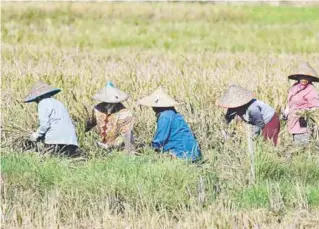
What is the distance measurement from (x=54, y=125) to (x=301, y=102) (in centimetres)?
243

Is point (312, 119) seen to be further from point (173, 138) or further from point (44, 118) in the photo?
point (44, 118)

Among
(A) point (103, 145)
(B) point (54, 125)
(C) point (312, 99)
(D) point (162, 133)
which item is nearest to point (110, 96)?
(A) point (103, 145)

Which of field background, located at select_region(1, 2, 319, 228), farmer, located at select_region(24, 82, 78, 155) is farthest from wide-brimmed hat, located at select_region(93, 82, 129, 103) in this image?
field background, located at select_region(1, 2, 319, 228)

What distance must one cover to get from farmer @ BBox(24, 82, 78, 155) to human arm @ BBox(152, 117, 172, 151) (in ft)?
2.51

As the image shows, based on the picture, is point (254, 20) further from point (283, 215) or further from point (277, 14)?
point (283, 215)

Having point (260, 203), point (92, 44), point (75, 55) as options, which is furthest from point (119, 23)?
point (260, 203)

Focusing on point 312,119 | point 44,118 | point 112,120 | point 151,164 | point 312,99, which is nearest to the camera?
point 151,164

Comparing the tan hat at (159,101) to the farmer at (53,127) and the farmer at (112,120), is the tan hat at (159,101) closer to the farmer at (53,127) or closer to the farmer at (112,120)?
the farmer at (112,120)

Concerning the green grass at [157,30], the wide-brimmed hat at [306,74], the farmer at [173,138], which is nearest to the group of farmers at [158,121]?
the farmer at [173,138]

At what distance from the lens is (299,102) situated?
7520mm

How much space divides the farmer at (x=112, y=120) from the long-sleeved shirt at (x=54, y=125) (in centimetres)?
30

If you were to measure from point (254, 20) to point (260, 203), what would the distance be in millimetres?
20809

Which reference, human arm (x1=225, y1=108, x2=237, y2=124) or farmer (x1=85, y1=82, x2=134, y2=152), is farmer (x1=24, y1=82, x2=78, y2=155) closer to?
farmer (x1=85, y1=82, x2=134, y2=152)

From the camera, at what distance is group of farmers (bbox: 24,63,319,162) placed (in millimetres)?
6816
